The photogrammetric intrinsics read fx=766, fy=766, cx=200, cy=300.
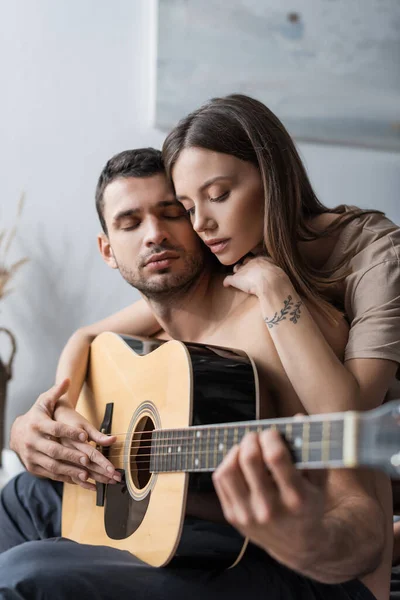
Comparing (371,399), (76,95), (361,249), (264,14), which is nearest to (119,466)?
(371,399)

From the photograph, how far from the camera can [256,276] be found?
127 cm

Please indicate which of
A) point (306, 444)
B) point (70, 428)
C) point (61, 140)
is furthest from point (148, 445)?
point (61, 140)

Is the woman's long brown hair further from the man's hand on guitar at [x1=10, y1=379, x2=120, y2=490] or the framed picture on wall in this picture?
the framed picture on wall

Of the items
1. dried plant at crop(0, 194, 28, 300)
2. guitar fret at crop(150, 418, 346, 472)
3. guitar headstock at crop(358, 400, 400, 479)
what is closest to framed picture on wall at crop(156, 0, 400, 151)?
dried plant at crop(0, 194, 28, 300)

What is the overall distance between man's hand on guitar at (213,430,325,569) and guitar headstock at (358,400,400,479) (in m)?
0.10

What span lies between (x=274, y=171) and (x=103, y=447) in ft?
1.87

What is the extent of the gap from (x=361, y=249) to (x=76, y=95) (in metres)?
1.68

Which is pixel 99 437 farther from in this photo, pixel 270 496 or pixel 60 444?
pixel 270 496

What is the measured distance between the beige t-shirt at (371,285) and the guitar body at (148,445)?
0.18 meters

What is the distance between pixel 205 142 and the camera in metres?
1.33

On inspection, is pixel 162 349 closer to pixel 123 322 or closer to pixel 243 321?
pixel 243 321

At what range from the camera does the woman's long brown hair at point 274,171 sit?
128cm

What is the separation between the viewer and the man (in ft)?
2.64

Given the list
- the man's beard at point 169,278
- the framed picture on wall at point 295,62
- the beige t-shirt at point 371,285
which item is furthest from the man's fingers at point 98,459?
the framed picture on wall at point 295,62
